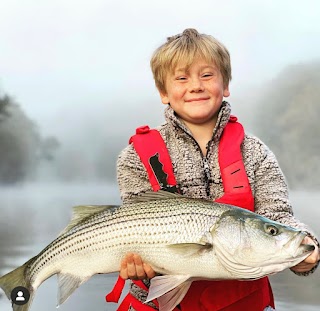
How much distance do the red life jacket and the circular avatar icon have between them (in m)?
0.45

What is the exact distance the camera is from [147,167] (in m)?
3.12

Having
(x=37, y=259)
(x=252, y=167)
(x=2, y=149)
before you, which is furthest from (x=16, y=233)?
(x=252, y=167)

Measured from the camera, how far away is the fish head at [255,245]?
8.31ft

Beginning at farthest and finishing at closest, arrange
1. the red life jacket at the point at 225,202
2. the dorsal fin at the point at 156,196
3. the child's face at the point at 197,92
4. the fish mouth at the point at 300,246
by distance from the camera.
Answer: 1. the child's face at the point at 197,92
2. the red life jacket at the point at 225,202
3. the dorsal fin at the point at 156,196
4. the fish mouth at the point at 300,246

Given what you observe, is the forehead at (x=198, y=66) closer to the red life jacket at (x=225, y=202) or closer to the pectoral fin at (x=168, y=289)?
the red life jacket at (x=225, y=202)

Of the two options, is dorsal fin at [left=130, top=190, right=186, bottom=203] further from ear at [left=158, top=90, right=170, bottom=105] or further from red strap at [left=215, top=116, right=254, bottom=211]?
ear at [left=158, top=90, right=170, bottom=105]

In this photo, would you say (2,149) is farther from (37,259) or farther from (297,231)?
(297,231)

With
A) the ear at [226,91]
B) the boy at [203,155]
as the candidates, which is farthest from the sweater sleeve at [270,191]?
the ear at [226,91]

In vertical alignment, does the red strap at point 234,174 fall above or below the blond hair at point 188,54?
below

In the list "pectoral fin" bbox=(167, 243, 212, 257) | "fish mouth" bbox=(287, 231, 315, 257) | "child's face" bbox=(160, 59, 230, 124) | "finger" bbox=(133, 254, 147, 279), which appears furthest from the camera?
"child's face" bbox=(160, 59, 230, 124)

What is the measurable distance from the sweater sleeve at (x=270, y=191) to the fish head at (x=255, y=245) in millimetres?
351

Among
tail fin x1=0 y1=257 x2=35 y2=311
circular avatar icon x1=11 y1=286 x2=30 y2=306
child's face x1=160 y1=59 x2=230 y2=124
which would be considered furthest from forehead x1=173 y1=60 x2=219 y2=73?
circular avatar icon x1=11 y1=286 x2=30 y2=306

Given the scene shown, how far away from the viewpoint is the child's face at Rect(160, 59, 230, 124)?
319cm

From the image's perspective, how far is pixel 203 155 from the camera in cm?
321
